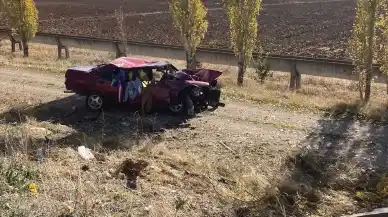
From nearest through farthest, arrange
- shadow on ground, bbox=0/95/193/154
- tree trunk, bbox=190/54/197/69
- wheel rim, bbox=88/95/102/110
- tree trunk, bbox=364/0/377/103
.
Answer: shadow on ground, bbox=0/95/193/154, wheel rim, bbox=88/95/102/110, tree trunk, bbox=364/0/377/103, tree trunk, bbox=190/54/197/69

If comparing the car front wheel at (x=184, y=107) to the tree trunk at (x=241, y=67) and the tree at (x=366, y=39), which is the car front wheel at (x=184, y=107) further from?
the tree trunk at (x=241, y=67)

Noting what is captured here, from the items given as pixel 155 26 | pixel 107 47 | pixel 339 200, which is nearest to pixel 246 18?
pixel 107 47

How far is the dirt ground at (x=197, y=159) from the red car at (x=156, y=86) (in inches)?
18.1

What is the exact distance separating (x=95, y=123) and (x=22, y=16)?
14.8 m

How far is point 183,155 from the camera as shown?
1183 cm

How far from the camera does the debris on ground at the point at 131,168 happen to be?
33.3 feet

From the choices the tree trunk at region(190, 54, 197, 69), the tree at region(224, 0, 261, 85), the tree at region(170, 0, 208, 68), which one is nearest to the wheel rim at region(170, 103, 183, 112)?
the tree at region(224, 0, 261, 85)

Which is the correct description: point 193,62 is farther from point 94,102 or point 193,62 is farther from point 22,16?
point 22,16

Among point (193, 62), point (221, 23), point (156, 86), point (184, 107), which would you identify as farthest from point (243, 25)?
point (221, 23)

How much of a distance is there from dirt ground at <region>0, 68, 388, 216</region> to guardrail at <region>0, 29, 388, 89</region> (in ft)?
15.6

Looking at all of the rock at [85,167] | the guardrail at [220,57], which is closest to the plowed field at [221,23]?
the guardrail at [220,57]

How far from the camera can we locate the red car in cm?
1484

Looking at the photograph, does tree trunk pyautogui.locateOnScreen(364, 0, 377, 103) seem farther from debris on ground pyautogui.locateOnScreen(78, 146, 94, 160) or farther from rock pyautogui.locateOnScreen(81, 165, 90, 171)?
rock pyautogui.locateOnScreen(81, 165, 90, 171)

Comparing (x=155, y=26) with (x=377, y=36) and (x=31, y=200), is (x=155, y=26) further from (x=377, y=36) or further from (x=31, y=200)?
(x=31, y=200)
